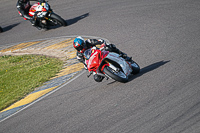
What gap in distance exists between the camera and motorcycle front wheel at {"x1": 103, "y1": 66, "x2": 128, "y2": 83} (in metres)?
7.95

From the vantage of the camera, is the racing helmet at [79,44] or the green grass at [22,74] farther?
the green grass at [22,74]

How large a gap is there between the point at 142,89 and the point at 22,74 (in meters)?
6.88

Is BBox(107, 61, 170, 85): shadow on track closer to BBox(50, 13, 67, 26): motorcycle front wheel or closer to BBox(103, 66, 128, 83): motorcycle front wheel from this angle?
BBox(103, 66, 128, 83): motorcycle front wheel

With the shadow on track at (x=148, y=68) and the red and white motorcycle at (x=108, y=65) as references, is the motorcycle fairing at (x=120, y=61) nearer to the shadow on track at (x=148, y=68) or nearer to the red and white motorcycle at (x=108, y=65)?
the red and white motorcycle at (x=108, y=65)

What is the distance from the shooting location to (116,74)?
8086mm

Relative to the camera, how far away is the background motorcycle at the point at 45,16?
16.1 m

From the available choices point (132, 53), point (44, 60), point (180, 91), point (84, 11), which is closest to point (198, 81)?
point (180, 91)

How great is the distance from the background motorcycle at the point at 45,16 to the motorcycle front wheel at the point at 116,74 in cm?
858

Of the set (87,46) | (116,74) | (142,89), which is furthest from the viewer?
(87,46)

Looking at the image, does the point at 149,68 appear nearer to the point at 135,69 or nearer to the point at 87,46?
the point at 135,69

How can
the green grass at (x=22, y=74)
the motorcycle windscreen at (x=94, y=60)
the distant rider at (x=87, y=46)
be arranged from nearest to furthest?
the motorcycle windscreen at (x=94, y=60)
the distant rider at (x=87, y=46)
the green grass at (x=22, y=74)

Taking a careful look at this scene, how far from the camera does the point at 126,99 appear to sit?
7238 millimetres

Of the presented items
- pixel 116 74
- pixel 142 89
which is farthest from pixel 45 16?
pixel 142 89

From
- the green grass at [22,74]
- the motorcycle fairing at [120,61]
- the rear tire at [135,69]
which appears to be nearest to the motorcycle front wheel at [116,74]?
the motorcycle fairing at [120,61]
